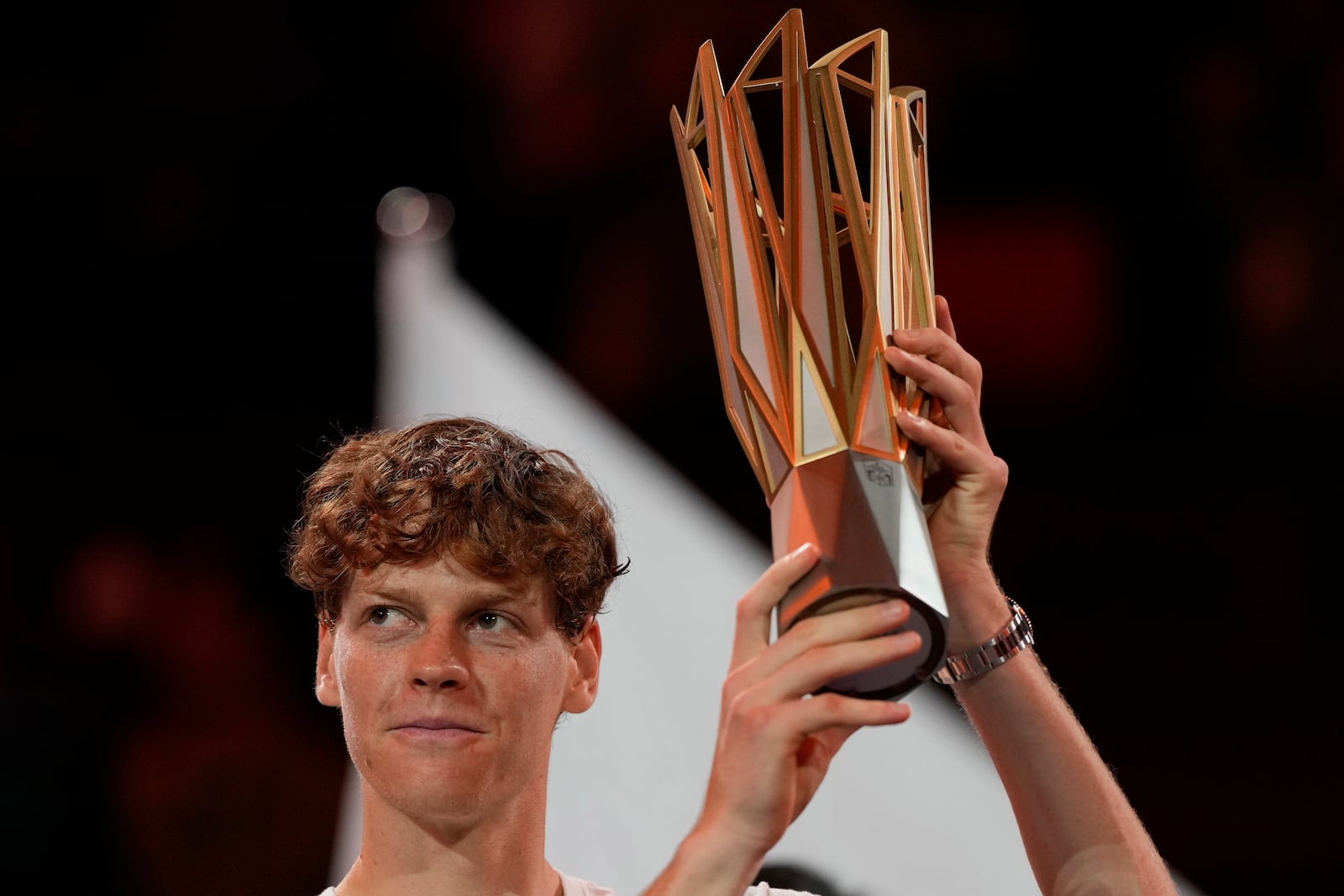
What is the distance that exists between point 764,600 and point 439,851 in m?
0.50

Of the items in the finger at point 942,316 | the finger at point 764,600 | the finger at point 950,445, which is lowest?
the finger at point 764,600

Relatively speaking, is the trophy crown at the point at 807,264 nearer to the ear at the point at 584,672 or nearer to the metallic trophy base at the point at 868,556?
the metallic trophy base at the point at 868,556

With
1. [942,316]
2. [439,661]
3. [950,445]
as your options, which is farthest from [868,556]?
[439,661]

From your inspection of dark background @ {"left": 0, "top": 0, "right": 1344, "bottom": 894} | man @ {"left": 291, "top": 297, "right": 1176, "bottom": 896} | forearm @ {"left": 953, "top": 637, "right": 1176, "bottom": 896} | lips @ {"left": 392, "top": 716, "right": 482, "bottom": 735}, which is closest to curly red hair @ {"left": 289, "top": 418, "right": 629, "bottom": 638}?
man @ {"left": 291, "top": 297, "right": 1176, "bottom": 896}

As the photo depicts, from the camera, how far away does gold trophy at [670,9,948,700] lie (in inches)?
33.4

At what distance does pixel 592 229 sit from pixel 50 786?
1.36m

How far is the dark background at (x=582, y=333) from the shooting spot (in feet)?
6.83

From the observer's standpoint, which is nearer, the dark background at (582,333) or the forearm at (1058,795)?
the forearm at (1058,795)

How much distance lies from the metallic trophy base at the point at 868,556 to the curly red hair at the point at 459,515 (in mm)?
408

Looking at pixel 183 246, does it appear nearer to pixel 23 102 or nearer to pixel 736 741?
pixel 23 102

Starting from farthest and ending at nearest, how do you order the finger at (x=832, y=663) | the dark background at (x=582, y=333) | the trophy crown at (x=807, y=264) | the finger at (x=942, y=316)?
1. the dark background at (x=582, y=333)
2. the finger at (x=942, y=316)
3. the trophy crown at (x=807, y=264)
4. the finger at (x=832, y=663)

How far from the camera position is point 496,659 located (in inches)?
47.0

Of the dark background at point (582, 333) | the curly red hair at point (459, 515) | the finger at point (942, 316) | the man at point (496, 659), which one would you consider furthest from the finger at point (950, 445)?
the dark background at point (582, 333)

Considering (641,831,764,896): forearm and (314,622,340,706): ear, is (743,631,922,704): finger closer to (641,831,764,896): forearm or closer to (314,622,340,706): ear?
(641,831,764,896): forearm
